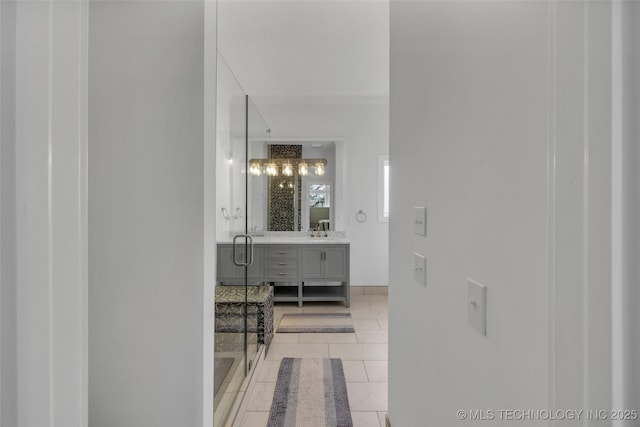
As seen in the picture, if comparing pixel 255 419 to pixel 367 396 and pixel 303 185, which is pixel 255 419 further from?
pixel 303 185

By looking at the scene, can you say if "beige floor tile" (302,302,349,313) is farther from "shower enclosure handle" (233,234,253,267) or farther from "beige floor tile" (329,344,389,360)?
"shower enclosure handle" (233,234,253,267)

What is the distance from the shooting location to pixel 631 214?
1.39 feet

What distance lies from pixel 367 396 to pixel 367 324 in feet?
4.72

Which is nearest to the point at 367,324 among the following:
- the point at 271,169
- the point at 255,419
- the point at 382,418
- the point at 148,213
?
the point at 382,418

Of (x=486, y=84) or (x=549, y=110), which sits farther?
(x=486, y=84)

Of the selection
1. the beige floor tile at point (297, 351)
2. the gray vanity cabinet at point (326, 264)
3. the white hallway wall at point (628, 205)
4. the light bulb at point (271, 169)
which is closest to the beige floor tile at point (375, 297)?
the gray vanity cabinet at point (326, 264)

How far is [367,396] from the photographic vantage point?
230cm

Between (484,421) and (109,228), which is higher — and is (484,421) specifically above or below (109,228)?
below

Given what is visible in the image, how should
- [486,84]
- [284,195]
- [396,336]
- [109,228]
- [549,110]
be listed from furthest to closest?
[284,195], [396,336], [109,228], [486,84], [549,110]

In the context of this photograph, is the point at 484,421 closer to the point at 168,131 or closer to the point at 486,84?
the point at 486,84

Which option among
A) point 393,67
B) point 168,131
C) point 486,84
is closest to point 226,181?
point 168,131

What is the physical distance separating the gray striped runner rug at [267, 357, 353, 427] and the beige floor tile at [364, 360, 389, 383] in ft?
0.68

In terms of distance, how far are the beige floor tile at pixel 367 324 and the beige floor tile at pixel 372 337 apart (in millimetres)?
91

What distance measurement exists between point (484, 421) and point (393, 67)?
4.81 ft
